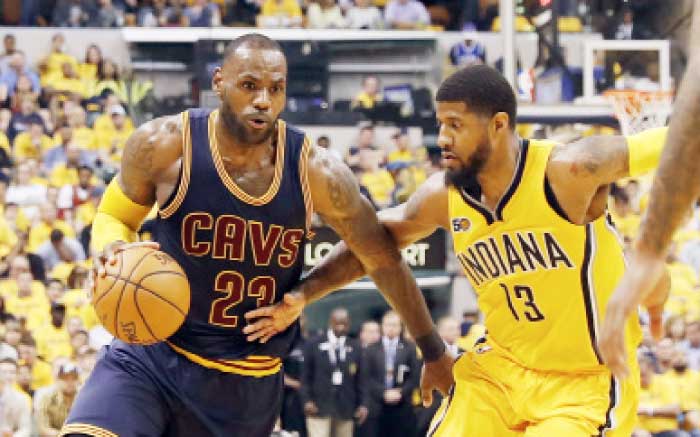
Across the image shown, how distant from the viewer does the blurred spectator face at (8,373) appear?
10323mm

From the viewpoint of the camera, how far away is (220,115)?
5164 millimetres

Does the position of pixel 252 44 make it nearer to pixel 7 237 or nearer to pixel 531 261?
pixel 531 261

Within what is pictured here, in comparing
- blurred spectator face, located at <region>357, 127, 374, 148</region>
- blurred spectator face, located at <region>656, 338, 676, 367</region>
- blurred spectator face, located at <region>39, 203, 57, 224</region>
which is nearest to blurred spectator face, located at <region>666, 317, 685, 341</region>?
blurred spectator face, located at <region>656, 338, 676, 367</region>

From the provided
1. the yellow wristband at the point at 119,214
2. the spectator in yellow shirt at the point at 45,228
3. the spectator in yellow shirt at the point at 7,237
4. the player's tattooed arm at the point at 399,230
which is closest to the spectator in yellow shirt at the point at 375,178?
the spectator in yellow shirt at the point at 45,228

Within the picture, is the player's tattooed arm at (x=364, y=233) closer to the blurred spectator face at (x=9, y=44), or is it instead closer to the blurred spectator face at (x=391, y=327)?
the blurred spectator face at (x=391, y=327)

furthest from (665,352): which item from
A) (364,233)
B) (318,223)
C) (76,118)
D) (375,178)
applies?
(76,118)

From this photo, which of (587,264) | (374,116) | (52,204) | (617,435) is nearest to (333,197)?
(587,264)

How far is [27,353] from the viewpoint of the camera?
1097 centimetres

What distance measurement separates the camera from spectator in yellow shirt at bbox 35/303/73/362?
37.1 feet

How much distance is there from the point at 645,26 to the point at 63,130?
7.30 meters

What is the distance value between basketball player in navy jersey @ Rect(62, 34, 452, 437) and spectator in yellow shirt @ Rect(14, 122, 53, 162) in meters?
9.96

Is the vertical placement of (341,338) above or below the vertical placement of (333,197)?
below

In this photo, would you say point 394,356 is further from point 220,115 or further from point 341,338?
point 220,115

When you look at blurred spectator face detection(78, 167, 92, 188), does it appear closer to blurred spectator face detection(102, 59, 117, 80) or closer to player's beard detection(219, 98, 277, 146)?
blurred spectator face detection(102, 59, 117, 80)
